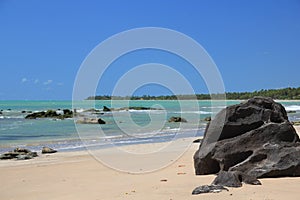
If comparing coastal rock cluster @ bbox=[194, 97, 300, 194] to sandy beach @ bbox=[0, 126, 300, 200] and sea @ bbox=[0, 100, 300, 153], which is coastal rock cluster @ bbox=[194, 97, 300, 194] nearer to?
sandy beach @ bbox=[0, 126, 300, 200]

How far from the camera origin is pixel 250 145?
8.45 meters

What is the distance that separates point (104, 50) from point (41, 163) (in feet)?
16.2

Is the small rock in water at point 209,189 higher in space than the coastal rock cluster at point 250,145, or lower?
lower

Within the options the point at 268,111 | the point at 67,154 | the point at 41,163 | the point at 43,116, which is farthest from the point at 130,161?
the point at 43,116

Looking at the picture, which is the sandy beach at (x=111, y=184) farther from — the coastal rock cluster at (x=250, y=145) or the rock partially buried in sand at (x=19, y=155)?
the rock partially buried in sand at (x=19, y=155)

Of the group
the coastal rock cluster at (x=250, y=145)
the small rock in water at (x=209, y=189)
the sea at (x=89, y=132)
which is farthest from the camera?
the sea at (x=89, y=132)

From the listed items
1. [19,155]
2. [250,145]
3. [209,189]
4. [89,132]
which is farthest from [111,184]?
[89,132]

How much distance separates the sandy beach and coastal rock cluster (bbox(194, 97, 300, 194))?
297 mm

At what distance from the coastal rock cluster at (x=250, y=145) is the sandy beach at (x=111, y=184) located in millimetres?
297

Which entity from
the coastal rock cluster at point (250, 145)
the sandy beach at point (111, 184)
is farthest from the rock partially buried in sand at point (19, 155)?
the coastal rock cluster at point (250, 145)

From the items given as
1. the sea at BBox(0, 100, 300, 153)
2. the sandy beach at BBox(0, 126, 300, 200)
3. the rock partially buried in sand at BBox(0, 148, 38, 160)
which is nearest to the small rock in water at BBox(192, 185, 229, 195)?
the sandy beach at BBox(0, 126, 300, 200)

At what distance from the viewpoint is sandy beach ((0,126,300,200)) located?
6.84 metres

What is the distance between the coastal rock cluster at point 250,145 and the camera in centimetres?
791

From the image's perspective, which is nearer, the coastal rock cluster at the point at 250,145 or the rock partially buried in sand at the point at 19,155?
the coastal rock cluster at the point at 250,145
